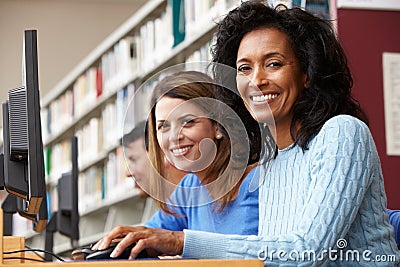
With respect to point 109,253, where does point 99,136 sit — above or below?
above

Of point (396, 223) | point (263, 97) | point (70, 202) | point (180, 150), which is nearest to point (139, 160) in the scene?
point (180, 150)

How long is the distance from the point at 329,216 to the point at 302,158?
26 centimetres

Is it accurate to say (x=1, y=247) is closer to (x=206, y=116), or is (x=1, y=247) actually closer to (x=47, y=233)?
(x=206, y=116)

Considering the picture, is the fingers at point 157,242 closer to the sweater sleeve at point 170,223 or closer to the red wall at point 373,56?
the sweater sleeve at point 170,223

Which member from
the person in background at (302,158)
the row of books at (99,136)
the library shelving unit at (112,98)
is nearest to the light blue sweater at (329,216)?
the person in background at (302,158)

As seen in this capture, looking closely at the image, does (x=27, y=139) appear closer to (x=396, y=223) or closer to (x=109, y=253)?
(x=109, y=253)

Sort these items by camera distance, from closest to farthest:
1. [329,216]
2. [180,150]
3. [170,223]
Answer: [329,216] → [180,150] → [170,223]

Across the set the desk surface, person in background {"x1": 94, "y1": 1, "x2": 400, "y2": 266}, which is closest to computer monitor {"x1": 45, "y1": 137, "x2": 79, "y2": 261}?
person in background {"x1": 94, "y1": 1, "x2": 400, "y2": 266}

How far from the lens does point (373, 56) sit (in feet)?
9.57

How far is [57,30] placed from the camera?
6711 millimetres

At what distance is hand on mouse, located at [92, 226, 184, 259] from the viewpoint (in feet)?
4.17

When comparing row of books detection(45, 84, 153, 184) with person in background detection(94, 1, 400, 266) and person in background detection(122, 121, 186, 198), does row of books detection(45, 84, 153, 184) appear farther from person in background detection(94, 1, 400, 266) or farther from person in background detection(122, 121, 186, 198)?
person in background detection(94, 1, 400, 266)

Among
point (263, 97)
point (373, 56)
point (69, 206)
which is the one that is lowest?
point (69, 206)

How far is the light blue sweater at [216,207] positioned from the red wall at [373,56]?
41.9 inches
